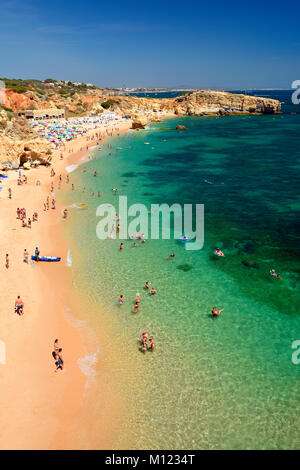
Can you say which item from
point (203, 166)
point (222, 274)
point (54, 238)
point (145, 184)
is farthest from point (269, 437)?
point (203, 166)

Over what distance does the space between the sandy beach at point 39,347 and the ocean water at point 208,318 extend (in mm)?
1196

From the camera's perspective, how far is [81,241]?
77.1 feet

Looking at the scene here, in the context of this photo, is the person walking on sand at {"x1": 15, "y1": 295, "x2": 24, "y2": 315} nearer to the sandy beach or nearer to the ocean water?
the sandy beach

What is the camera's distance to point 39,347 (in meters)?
13.5

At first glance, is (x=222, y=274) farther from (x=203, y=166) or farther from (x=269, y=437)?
(x=203, y=166)

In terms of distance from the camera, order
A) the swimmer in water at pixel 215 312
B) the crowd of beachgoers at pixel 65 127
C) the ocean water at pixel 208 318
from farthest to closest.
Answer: the crowd of beachgoers at pixel 65 127 → the swimmer in water at pixel 215 312 → the ocean water at pixel 208 318

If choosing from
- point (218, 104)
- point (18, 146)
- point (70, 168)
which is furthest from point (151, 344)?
point (218, 104)

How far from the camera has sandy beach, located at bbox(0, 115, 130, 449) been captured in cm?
1023

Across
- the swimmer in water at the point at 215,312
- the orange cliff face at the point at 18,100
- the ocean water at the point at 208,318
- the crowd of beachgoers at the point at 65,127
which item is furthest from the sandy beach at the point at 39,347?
the orange cliff face at the point at 18,100

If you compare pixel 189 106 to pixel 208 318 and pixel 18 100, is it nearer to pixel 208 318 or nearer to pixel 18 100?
pixel 18 100

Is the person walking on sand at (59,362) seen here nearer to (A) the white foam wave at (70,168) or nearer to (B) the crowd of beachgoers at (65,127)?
(A) the white foam wave at (70,168)

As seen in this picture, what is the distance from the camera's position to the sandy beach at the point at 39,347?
33.6 feet

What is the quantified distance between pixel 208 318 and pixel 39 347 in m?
8.30

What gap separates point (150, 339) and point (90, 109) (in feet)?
335
